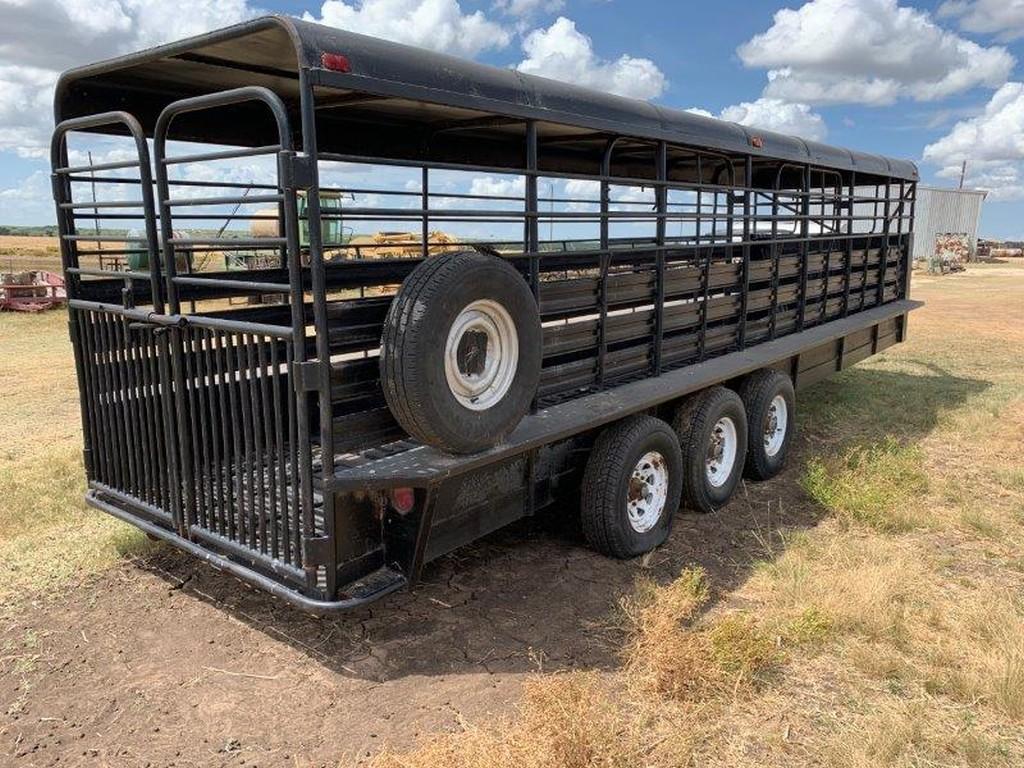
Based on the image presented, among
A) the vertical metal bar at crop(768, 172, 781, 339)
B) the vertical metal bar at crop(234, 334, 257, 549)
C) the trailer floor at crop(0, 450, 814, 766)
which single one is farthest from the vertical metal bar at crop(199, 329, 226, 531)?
the vertical metal bar at crop(768, 172, 781, 339)

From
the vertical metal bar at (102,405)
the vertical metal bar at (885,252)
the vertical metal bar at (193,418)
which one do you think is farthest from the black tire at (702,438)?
the vertical metal bar at (885,252)

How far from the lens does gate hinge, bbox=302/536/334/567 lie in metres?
3.15

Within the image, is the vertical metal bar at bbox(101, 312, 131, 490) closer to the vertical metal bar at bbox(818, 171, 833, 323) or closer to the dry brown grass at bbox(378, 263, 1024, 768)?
the dry brown grass at bbox(378, 263, 1024, 768)

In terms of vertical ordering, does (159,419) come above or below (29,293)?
above

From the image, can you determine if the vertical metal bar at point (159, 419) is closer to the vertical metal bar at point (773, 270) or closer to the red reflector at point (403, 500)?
the red reflector at point (403, 500)

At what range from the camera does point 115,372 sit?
13.0ft

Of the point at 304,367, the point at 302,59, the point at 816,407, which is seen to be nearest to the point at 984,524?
the point at 816,407

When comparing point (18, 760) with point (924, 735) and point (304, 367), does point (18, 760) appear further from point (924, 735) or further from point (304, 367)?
point (924, 735)

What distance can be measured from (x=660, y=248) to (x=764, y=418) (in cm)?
180

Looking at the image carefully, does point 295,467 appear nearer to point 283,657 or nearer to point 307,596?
point 307,596

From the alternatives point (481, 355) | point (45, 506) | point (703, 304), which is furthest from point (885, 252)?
point (45, 506)

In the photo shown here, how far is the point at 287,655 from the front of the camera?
3525 mm

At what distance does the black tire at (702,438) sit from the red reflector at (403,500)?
7.67 ft

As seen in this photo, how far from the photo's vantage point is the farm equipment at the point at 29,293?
57.3ft
